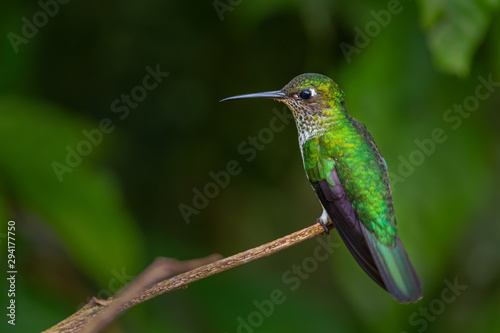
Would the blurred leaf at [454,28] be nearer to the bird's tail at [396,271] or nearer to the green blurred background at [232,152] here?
the green blurred background at [232,152]

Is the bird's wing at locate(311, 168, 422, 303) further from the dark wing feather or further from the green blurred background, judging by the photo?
the green blurred background

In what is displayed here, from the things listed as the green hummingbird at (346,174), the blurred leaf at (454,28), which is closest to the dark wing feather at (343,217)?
the green hummingbird at (346,174)

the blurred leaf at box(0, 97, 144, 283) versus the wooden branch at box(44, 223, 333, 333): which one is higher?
the wooden branch at box(44, 223, 333, 333)

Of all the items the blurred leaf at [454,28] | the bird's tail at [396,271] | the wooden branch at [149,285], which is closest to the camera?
the wooden branch at [149,285]

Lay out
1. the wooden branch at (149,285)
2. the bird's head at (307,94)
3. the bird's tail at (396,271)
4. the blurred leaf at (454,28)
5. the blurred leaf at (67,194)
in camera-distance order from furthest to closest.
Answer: the blurred leaf at (67,194) → the blurred leaf at (454,28) → the bird's head at (307,94) → the bird's tail at (396,271) → the wooden branch at (149,285)

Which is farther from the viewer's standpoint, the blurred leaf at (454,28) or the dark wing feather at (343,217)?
the blurred leaf at (454,28)

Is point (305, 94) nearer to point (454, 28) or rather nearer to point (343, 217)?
point (343, 217)

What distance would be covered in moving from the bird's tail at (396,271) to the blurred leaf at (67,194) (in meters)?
1.13

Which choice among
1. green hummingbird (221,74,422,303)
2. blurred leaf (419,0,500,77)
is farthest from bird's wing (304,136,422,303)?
blurred leaf (419,0,500,77)

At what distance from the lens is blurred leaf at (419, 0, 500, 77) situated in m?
1.79

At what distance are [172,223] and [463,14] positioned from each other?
1.91m

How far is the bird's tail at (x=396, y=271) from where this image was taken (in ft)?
3.13

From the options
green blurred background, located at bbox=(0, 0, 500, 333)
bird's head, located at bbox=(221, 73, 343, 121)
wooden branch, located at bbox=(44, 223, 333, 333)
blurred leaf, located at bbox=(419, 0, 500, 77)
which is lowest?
green blurred background, located at bbox=(0, 0, 500, 333)

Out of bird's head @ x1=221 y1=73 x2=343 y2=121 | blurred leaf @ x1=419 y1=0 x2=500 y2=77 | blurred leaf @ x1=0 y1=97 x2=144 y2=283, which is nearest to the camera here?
bird's head @ x1=221 y1=73 x2=343 y2=121
